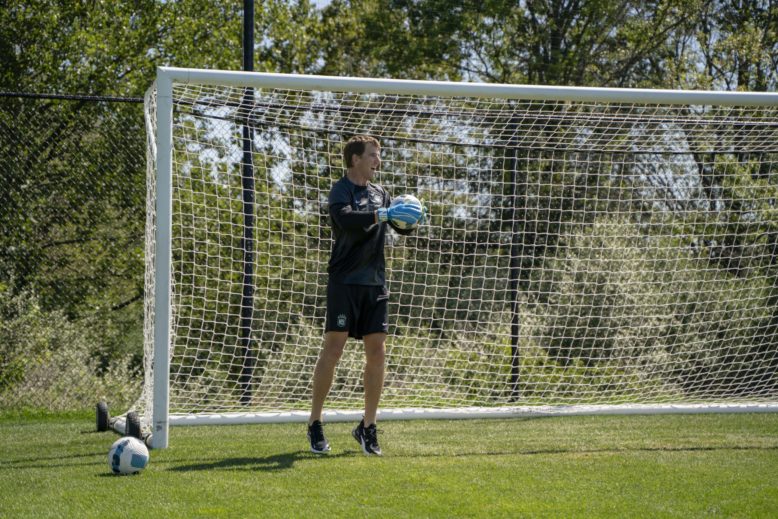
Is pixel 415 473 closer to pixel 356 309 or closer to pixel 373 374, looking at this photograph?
pixel 373 374

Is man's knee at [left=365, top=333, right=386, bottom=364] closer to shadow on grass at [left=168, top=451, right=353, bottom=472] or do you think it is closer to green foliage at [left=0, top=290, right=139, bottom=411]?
shadow on grass at [left=168, top=451, right=353, bottom=472]

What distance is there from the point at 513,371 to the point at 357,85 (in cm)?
397

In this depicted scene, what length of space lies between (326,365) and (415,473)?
0.95 meters

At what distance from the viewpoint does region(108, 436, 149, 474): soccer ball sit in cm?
448

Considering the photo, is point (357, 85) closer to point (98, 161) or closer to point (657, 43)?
point (98, 161)

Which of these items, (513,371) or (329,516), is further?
(513,371)

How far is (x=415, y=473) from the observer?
4523 millimetres

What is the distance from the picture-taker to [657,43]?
1698cm

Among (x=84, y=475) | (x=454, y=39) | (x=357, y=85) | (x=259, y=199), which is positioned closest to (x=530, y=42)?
(x=454, y=39)

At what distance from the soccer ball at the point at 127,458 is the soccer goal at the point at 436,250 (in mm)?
841

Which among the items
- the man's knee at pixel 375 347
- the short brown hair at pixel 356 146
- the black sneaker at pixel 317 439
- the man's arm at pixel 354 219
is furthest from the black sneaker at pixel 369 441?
the short brown hair at pixel 356 146

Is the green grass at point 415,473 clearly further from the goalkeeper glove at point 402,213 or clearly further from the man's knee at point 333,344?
the goalkeeper glove at point 402,213

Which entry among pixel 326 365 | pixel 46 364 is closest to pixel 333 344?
pixel 326 365

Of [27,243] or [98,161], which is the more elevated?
[98,161]
